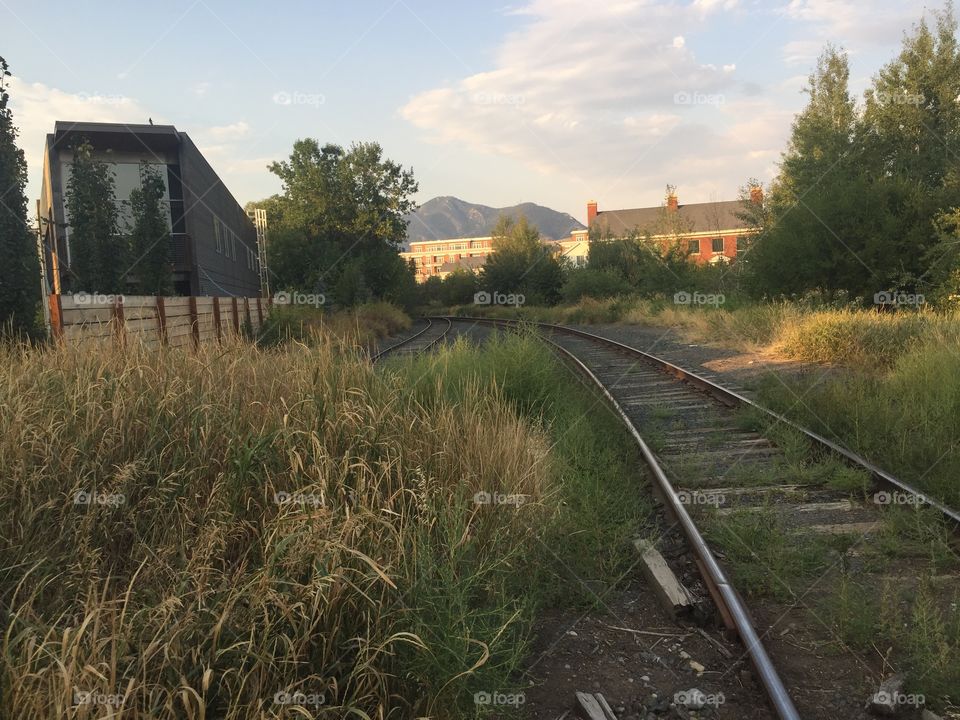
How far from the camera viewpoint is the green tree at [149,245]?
54.3ft

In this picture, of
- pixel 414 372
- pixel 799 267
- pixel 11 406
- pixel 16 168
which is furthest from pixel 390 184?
pixel 11 406

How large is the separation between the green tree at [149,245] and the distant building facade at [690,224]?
2296 cm

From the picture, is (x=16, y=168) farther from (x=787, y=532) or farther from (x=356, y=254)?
(x=356, y=254)

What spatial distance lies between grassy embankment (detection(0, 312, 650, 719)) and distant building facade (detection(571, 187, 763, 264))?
2840cm

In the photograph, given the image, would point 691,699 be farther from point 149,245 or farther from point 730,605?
point 149,245

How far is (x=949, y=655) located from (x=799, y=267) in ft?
59.9

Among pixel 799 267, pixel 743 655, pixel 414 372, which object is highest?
pixel 799 267

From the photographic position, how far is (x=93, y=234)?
49.2 feet

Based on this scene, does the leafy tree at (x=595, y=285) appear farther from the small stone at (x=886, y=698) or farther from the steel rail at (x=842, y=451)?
the small stone at (x=886, y=698)

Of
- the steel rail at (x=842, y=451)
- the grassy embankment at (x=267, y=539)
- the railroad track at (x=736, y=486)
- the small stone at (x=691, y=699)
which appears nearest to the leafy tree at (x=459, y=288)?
the steel rail at (x=842, y=451)

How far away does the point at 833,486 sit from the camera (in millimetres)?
5473

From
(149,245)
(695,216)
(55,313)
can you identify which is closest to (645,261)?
(149,245)

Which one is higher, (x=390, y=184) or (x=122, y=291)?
(x=390, y=184)

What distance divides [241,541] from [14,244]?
9.40 m
